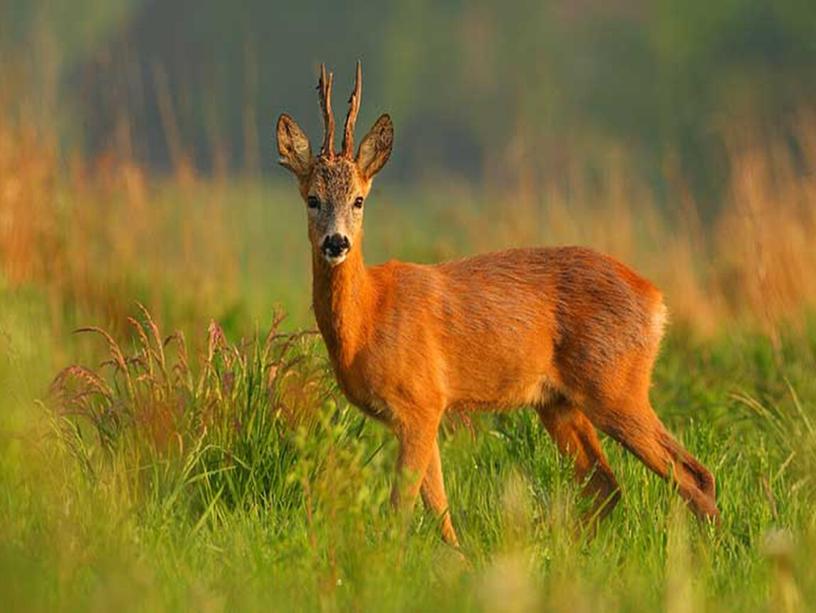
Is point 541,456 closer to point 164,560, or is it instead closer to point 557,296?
point 557,296

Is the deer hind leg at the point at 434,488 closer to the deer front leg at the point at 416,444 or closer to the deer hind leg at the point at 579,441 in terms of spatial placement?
the deer front leg at the point at 416,444

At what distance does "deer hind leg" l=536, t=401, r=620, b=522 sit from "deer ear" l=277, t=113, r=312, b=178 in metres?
1.37

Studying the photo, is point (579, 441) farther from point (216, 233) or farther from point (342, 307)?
point (216, 233)

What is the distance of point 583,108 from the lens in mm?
41719

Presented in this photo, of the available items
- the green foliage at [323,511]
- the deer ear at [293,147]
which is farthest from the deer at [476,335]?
the green foliage at [323,511]

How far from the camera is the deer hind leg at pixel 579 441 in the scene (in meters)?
6.67

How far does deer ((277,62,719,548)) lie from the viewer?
614cm

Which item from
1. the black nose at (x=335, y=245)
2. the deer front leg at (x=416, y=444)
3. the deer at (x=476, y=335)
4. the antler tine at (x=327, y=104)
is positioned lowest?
the deer front leg at (x=416, y=444)

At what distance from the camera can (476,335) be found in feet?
21.5

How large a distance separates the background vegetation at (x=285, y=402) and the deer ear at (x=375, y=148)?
689mm

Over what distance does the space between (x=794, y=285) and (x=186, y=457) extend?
225 inches

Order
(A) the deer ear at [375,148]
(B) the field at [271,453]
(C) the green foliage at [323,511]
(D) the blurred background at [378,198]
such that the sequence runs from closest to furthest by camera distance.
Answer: (C) the green foliage at [323,511] < (B) the field at [271,453] < (A) the deer ear at [375,148] < (D) the blurred background at [378,198]

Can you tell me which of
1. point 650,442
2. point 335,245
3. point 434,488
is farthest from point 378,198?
point 335,245

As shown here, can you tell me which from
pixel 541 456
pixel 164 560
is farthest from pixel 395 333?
pixel 164 560
